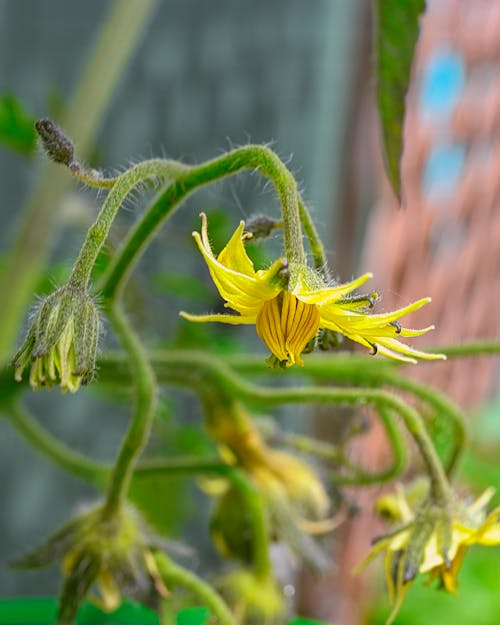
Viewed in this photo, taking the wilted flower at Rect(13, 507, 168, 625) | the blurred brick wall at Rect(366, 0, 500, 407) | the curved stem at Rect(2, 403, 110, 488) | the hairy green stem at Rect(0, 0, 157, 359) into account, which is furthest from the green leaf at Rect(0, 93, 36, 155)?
the blurred brick wall at Rect(366, 0, 500, 407)

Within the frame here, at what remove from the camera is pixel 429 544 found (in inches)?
20.7

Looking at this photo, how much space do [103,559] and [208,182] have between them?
9.7 inches

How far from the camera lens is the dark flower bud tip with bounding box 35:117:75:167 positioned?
1.33 ft

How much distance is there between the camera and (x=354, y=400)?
0.55 metres

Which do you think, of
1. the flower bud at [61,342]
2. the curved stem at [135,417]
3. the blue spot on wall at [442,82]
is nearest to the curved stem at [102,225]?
the flower bud at [61,342]

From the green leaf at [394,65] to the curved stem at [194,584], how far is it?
0.26 m

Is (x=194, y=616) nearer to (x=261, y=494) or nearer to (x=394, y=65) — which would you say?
(x=261, y=494)

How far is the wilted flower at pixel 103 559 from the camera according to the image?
0.56m

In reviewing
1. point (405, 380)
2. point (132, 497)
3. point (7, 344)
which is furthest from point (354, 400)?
point (132, 497)

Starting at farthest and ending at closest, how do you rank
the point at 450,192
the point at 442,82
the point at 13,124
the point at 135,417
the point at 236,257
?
the point at 450,192, the point at 442,82, the point at 13,124, the point at 135,417, the point at 236,257

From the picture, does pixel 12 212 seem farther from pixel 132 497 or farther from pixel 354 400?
pixel 354 400

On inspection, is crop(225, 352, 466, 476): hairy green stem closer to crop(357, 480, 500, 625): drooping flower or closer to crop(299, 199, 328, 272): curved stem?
crop(357, 480, 500, 625): drooping flower

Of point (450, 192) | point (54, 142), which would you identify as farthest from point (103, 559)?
point (450, 192)

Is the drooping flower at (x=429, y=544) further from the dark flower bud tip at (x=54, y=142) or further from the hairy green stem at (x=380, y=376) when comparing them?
the dark flower bud tip at (x=54, y=142)
